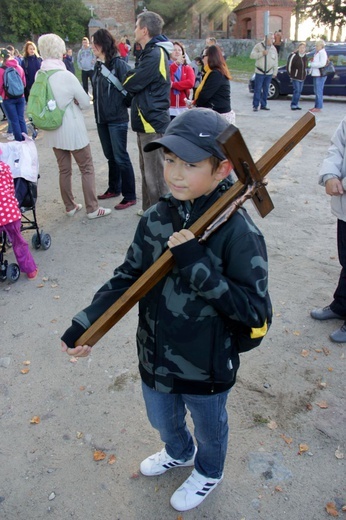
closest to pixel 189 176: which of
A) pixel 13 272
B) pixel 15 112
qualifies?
pixel 13 272

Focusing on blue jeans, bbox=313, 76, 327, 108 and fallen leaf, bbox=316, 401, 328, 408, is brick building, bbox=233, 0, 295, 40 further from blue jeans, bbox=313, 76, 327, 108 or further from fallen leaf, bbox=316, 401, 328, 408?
fallen leaf, bbox=316, 401, 328, 408

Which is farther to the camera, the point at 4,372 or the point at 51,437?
the point at 4,372

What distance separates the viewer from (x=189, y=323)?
1714mm

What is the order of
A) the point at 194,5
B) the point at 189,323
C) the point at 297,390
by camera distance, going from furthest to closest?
the point at 194,5 < the point at 297,390 < the point at 189,323

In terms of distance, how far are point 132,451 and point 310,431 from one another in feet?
3.60

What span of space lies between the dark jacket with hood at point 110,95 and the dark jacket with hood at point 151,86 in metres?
0.49

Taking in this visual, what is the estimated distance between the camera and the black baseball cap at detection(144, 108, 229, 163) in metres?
1.49

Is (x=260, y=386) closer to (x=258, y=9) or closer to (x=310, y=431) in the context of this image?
(x=310, y=431)

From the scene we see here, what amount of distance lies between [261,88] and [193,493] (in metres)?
12.8

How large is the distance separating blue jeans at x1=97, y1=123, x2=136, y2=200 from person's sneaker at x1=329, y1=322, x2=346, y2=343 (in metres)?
3.49

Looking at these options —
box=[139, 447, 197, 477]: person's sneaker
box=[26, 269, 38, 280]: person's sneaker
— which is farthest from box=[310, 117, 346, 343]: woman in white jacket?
box=[26, 269, 38, 280]: person's sneaker

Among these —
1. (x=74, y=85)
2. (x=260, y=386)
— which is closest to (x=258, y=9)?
(x=74, y=85)

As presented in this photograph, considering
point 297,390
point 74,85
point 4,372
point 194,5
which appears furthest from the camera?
point 194,5

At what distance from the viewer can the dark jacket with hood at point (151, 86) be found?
183 inches
